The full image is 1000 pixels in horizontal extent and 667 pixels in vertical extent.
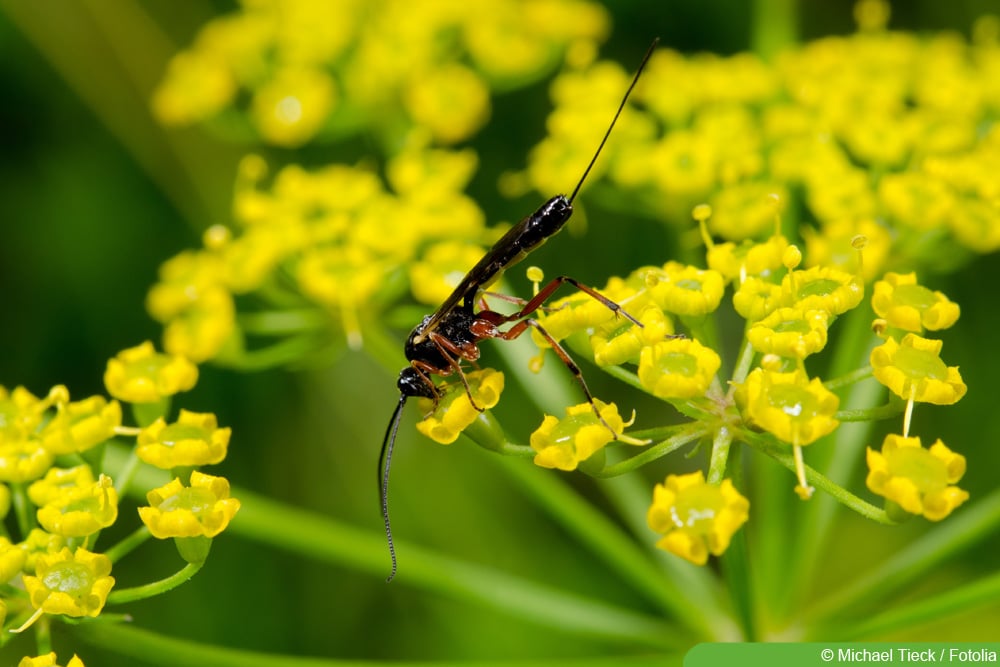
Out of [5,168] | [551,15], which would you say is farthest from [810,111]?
[5,168]

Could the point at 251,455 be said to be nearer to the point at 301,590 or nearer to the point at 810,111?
the point at 301,590

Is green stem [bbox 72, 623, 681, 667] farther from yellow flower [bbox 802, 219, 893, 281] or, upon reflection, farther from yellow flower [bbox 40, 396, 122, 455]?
yellow flower [bbox 802, 219, 893, 281]

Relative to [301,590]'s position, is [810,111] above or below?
above

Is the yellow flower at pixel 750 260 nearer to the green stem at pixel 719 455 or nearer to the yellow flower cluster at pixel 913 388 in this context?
the yellow flower cluster at pixel 913 388

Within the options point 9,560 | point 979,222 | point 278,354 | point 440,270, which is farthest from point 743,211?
point 9,560

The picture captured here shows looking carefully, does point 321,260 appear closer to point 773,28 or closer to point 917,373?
point 917,373
